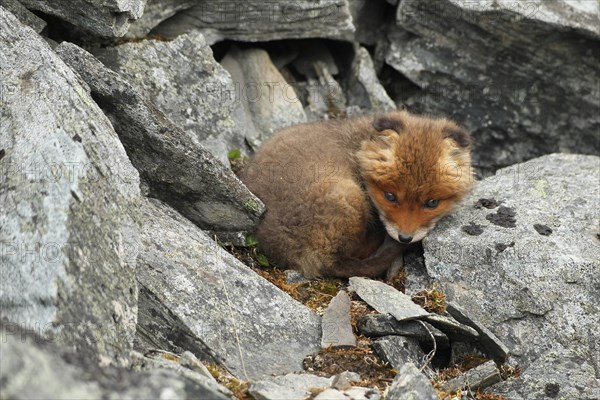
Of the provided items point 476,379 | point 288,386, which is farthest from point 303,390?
point 476,379

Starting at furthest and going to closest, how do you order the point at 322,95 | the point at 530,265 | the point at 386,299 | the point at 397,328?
the point at 322,95, the point at 530,265, the point at 386,299, the point at 397,328

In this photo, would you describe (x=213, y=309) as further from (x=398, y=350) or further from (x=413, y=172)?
(x=413, y=172)

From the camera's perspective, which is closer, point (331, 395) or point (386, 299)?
point (331, 395)

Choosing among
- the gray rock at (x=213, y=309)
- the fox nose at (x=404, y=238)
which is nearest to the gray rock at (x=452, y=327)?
the gray rock at (x=213, y=309)

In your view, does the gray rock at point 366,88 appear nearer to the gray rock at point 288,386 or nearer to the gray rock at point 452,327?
the gray rock at point 452,327

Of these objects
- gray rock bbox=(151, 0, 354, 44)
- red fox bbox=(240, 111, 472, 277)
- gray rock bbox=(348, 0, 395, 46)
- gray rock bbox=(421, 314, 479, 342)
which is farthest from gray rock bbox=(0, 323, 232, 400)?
gray rock bbox=(348, 0, 395, 46)
